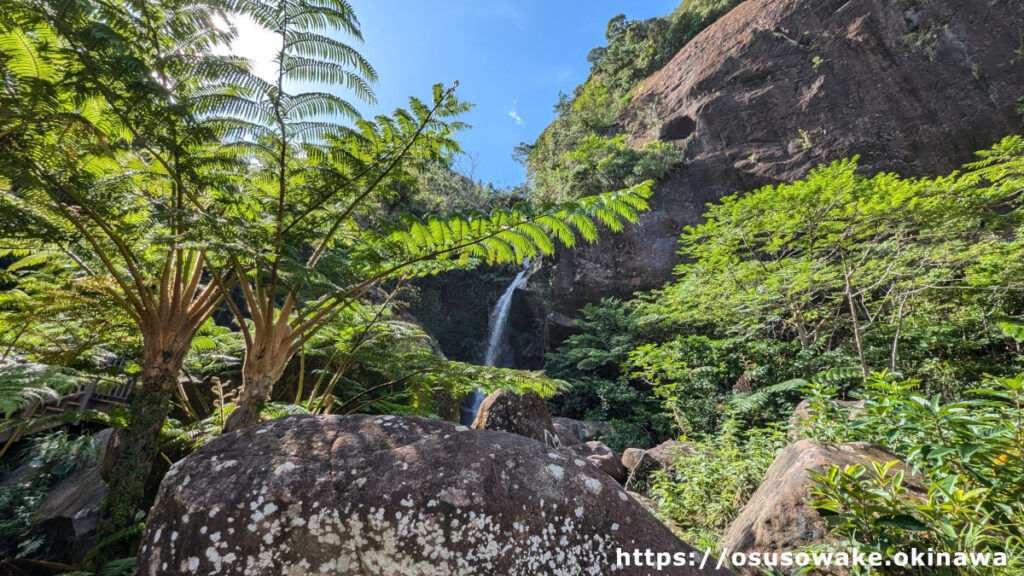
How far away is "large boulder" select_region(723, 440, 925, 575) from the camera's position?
2.04 m

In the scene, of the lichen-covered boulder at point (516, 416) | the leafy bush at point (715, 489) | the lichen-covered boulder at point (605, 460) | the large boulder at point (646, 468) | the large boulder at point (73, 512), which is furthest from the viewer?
the lichen-covered boulder at point (605, 460)

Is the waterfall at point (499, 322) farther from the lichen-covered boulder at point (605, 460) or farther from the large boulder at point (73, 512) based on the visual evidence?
the large boulder at point (73, 512)

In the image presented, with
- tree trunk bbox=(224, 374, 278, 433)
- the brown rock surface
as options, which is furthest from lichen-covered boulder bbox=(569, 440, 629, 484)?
tree trunk bbox=(224, 374, 278, 433)

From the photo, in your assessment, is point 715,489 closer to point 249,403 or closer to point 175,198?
point 249,403

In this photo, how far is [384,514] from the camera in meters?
1.39

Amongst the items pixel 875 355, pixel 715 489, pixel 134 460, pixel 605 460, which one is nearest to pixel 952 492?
pixel 715 489

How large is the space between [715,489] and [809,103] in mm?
13791

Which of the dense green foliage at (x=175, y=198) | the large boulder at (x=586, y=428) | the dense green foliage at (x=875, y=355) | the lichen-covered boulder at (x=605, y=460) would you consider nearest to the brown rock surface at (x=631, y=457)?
the lichen-covered boulder at (x=605, y=460)

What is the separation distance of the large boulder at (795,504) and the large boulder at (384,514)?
1.02 m

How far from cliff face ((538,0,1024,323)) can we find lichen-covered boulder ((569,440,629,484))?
7475 millimetres

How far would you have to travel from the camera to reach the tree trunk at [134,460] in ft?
5.76

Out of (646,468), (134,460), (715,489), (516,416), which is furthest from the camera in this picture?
(646,468)

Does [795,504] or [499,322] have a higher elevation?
[499,322]

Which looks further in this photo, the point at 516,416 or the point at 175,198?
the point at 516,416
